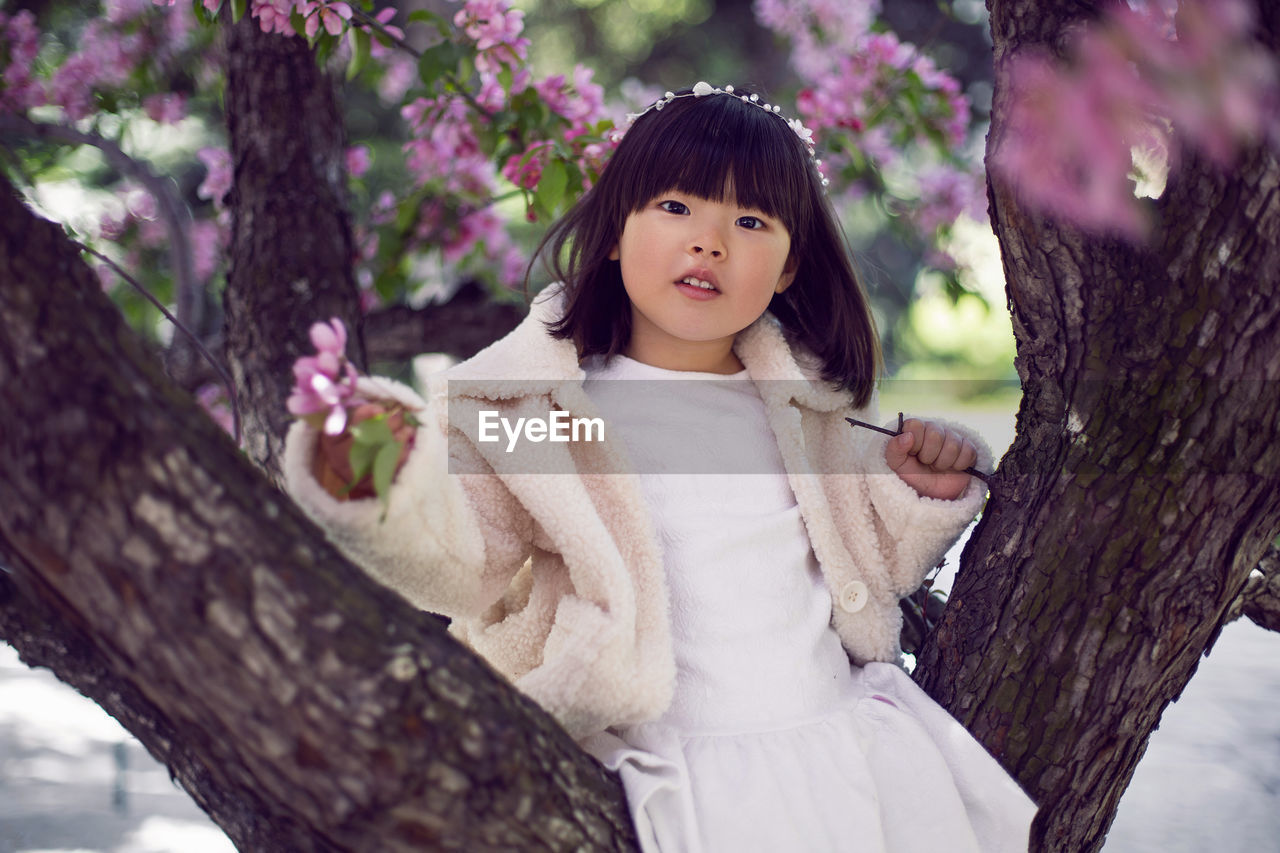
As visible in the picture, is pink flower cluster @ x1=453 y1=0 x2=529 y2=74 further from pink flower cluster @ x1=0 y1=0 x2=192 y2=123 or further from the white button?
pink flower cluster @ x1=0 y1=0 x2=192 y2=123

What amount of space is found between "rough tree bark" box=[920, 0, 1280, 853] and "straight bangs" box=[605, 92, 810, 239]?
326 mm

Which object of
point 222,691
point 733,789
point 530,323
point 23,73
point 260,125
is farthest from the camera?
point 23,73

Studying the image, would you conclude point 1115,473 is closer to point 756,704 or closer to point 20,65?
point 756,704

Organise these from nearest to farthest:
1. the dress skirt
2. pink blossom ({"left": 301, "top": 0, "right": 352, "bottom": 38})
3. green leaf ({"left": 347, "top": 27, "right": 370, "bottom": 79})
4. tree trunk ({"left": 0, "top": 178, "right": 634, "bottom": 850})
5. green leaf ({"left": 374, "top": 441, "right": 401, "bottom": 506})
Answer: tree trunk ({"left": 0, "top": 178, "right": 634, "bottom": 850}) → green leaf ({"left": 374, "top": 441, "right": 401, "bottom": 506}) → the dress skirt → pink blossom ({"left": 301, "top": 0, "right": 352, "bottom": 38}) → green leaf ({"left": 347, "top": 27, "right": 370, "bottom": 79})

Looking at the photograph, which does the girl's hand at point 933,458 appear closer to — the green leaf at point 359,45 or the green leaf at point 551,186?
the green leaf at point 551,186

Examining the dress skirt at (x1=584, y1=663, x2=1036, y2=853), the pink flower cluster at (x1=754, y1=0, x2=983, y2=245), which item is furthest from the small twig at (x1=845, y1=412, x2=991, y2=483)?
the pink flower cluster at (x1=754, y1=0, x2=983, y2=245)

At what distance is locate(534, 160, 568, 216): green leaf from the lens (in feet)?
5.54

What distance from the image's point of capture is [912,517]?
138cm

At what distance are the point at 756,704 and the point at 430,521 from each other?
502mm

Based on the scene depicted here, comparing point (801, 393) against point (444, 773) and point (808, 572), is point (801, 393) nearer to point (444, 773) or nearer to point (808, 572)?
point (808, 572)

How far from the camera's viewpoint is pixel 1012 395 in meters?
10.6

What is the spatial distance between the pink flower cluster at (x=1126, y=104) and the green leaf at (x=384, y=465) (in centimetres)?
73

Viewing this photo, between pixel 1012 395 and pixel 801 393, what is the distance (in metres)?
9.86

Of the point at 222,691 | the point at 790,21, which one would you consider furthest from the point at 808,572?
the point at 790,21
